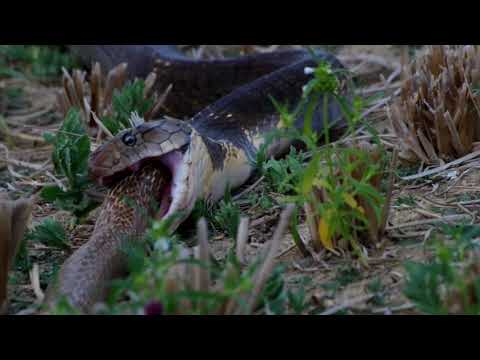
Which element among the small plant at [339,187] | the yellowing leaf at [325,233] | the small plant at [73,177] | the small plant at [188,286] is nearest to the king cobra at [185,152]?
the small plant at [339,187]

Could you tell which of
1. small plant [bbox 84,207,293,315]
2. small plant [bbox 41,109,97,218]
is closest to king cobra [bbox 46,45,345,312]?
small plant [bbox 41,109,97,218]

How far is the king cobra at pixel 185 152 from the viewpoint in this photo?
302 cm

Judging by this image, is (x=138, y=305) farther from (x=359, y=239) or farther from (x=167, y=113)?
(x=167, y=113)

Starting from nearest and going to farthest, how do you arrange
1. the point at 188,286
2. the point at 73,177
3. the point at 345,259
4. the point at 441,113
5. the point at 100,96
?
1. the point at 188,286
2. the point at 345,259
3. the point at 73,177
4. the point at 441,113
5. the point at 100,96

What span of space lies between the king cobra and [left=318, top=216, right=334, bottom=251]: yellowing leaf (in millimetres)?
428

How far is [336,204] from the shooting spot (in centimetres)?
267

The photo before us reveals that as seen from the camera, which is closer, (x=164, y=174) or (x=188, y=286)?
(x=188, y=286)

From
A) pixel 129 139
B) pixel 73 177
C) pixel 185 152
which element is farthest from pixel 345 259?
pixel 73 177

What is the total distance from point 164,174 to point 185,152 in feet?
0.48

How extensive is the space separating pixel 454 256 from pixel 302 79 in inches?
104

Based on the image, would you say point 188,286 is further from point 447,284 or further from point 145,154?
point 145,154

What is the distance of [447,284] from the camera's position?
7.36 ft

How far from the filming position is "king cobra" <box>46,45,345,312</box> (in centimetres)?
302

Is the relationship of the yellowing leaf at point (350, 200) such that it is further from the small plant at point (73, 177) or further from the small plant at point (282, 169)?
the small plant at point (73, 177)
